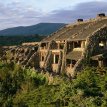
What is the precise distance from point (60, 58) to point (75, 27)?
1128cm

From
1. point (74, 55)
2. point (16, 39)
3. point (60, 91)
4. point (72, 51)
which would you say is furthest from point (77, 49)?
point (16, 39)

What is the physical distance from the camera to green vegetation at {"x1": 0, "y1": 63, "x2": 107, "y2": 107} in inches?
1487

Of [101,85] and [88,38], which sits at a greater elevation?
[88,38]

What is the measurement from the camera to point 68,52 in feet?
199

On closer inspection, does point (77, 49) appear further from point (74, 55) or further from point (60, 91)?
point (60, 91)

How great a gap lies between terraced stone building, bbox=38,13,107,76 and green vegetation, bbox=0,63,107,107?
16.7 ft

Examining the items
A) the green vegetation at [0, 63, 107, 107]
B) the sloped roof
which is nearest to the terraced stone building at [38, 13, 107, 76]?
the sloped roof

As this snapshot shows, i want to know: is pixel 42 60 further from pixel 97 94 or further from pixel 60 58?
pixel 97 94

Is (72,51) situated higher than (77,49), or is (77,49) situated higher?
(77,49)

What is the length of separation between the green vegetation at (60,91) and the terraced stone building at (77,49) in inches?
200

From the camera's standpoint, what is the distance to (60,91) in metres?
41.2

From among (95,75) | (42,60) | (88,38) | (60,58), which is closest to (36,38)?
(42,60)

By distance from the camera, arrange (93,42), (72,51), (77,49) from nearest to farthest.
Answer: (93,42) < (77,49) < (72,51)

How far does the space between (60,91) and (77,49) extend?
17826mm
